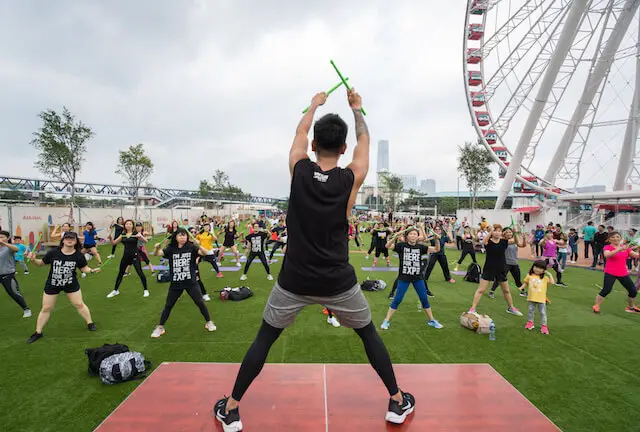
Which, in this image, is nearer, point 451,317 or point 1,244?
point 1,244

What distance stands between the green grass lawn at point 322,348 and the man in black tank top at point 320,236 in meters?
1.47

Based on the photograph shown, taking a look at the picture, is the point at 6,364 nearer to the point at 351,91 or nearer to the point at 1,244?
the point at 1,244

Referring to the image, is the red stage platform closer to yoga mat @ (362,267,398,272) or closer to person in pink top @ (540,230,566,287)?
person in pink top @ (540,230,566,287)

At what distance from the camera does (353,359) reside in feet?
15.0

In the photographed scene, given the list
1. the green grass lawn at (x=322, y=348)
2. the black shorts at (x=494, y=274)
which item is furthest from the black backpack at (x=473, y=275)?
the black shorts at (x=494, y=274)

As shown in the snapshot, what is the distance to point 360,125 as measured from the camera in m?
2.34

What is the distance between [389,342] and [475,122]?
98.5ft

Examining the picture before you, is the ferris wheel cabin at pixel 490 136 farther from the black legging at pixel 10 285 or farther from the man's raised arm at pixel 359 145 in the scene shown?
the black legging at pixel 10 285

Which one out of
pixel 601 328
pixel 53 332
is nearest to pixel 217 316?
pixel 53 332

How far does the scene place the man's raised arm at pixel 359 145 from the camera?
7.20 feet

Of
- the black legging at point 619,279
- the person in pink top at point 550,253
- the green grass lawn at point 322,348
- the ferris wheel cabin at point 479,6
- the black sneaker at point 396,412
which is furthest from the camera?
the ferris wheel cabin at point 479,6

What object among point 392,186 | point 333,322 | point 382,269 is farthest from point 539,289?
point 392,186

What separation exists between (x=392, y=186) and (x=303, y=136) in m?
56.3

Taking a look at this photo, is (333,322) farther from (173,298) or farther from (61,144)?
(61,144)
